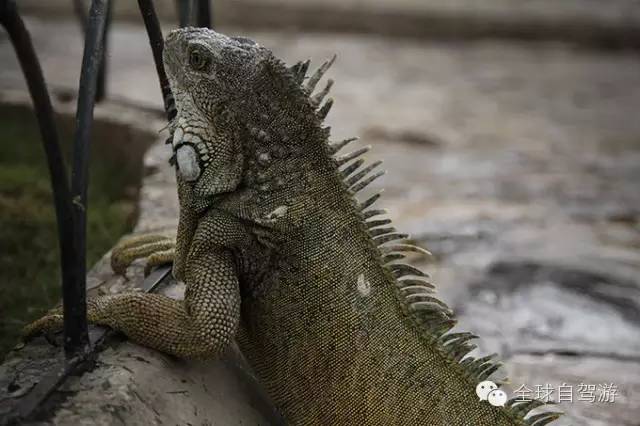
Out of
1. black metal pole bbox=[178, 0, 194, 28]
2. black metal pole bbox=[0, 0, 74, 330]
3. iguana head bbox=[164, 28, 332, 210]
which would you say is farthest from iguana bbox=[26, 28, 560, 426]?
black metal pole bbox=[178, 0, 194, 28]

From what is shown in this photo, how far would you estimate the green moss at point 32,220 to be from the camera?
346cm

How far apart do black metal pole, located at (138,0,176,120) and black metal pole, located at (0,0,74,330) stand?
0.88m

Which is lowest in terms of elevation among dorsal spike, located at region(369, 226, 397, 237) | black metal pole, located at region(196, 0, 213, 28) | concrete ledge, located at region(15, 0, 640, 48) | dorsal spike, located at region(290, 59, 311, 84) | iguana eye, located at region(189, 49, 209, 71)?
dorsal spike, located at region(369, 226, 397, 237)

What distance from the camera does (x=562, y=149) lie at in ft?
25.0

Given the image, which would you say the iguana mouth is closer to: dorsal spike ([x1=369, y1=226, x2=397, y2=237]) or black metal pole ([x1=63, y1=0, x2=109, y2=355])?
black metal pole ([x1=63, y1=0, x2=109, y2=355])

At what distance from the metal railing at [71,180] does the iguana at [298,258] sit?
0.87 feet

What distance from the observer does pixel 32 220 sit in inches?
173

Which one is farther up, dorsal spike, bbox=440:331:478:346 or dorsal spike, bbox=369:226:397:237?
dorsal spike, bbox=369:226:397:237

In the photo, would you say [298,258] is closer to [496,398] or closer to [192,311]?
[192,311]

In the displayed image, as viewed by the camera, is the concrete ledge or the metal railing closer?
the metal railing

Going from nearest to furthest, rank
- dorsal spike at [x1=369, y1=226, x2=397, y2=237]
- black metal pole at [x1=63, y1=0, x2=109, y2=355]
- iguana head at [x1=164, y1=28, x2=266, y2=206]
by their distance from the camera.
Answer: black metal pole at [x1=63, y1=0, x2=109, y2=355] → iguana head at [x1=164, y1=28, x2=266, y2=206] → dorsal spike at [x1=369, y1=226, x2=397, y2=237]

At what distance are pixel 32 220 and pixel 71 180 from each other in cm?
231

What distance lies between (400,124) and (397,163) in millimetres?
1249

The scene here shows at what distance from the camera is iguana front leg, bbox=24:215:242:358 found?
251 centimetres
